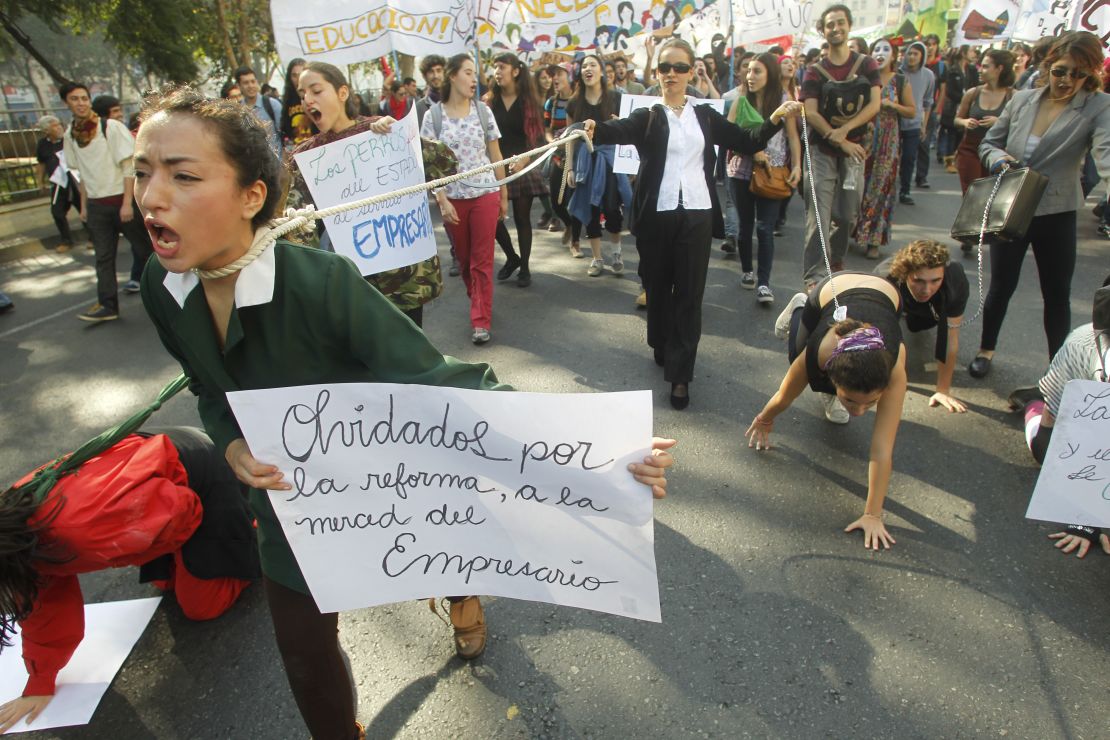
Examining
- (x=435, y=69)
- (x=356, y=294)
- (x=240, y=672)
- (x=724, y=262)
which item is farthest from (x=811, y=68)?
(x=240, y=672)

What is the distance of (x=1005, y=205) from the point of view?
11.7 ft

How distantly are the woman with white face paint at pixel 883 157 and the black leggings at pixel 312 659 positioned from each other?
6159 mm

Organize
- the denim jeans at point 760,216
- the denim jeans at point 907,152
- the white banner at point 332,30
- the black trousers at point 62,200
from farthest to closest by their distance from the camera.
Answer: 1. the denim jeans at point 907,152
2. the black trousers at point 62,200
3. the denim jeans at point 760,216
4. the white banner at point 332,30

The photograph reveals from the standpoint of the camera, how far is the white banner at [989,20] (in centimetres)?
929

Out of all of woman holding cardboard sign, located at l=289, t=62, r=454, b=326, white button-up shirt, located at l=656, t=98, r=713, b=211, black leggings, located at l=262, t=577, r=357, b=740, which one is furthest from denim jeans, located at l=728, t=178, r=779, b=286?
black leggings, located at l=262, t=577, r=357, b=740

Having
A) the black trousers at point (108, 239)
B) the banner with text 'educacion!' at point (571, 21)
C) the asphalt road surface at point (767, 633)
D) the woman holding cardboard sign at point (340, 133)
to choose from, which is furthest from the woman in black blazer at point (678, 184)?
the black trousers at point (108, 239)

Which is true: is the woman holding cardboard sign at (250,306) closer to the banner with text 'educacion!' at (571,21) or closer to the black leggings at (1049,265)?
the black leggings at (1049,265)

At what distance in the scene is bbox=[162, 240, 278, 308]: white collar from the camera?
1.36 metres

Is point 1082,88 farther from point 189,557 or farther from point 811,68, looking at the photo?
point 189,557

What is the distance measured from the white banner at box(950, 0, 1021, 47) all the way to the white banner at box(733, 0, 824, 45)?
400 centimetres

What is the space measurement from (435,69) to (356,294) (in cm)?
633

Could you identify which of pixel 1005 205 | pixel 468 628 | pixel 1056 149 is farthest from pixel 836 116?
pixel 468 628

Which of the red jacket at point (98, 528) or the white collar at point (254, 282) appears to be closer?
the white collar at point (254, 282)

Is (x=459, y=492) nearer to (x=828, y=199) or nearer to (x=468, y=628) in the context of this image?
(x=468, y=628)
